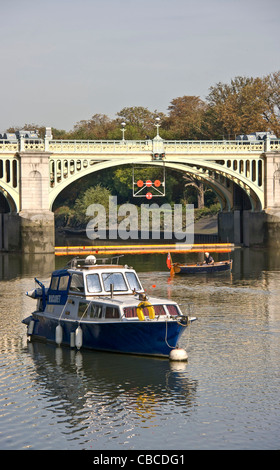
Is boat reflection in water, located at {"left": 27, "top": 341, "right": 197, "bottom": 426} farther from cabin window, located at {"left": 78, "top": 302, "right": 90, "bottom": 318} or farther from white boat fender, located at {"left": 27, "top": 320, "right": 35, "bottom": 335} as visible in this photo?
white boat fender, located at {"left": 27, "top": 320, "right": 35, "bottom": 335}

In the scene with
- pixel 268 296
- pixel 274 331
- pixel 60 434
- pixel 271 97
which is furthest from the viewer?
pixel 271 97

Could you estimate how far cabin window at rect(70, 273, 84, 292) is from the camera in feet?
134

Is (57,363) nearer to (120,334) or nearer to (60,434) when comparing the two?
(120,334)

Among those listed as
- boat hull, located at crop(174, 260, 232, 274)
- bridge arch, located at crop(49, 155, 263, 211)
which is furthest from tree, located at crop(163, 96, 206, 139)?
boat hull, located at crop(174, 260, 232, 274)

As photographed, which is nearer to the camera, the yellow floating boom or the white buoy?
the white buoy

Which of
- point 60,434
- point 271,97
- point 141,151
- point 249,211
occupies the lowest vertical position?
point 60,434

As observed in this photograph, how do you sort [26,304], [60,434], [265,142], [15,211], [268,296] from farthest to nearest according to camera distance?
[265,142], [15,211], [268,296], [26,304], [60,434]

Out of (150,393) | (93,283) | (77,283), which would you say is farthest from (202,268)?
(150,393)

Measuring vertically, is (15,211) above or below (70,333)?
above

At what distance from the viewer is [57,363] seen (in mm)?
38781

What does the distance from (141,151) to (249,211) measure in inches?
695

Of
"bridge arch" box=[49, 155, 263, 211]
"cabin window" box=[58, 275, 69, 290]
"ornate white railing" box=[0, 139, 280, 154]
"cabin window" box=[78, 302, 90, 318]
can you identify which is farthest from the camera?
"bridge arch" box=[49, 155, 263, 211]

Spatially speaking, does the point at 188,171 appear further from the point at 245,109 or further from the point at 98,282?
the point at 98,282

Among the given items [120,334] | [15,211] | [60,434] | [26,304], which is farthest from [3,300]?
[15,211]
